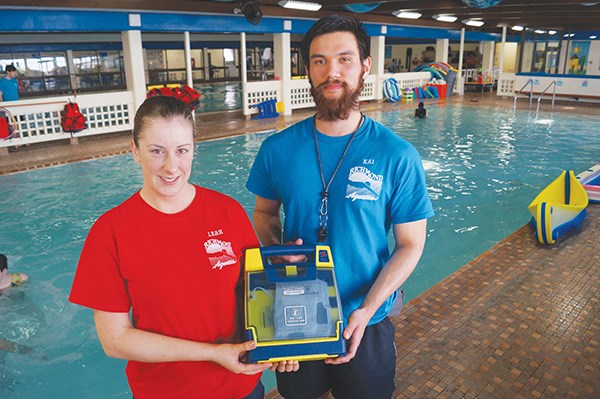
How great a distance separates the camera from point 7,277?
458cm

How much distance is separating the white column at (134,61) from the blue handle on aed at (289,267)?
10.5 meters

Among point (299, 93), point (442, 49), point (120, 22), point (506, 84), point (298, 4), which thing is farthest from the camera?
point (442, 49)

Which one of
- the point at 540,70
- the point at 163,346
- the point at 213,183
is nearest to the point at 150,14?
the point at 213,183

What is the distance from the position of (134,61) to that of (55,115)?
7.03 ft

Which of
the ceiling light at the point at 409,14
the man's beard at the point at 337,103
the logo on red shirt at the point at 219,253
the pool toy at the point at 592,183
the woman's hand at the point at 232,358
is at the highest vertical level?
the ceiling light at the point at 409,14

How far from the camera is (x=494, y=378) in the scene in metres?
2.85

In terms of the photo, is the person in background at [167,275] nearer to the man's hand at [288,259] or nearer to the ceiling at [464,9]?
the man's hand at [288,259]

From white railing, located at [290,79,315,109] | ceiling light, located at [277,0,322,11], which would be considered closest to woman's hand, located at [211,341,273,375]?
ceiling light, located at [277,0,322,11]

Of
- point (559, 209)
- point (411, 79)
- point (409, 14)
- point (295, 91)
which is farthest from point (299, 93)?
point (559, 209)

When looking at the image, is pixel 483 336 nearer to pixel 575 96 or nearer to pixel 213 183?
pixel 213 183

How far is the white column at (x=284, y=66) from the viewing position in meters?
14.2

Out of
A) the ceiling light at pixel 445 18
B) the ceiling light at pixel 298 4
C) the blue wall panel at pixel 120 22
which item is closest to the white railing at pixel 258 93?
the blue wall panel at pixel 120 22

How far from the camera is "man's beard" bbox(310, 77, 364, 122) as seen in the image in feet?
5.58

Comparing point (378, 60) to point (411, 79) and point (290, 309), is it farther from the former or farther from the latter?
point (290, 309)
